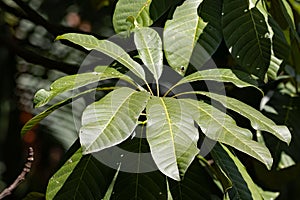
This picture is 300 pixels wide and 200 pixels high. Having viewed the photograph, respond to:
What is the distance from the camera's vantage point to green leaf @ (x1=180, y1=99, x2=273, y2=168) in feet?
3.09

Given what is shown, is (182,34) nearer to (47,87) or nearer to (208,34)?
(208,34)

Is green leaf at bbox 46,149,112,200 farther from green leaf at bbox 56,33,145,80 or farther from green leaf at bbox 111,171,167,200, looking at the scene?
green leaf at bbox 56,33,145,80

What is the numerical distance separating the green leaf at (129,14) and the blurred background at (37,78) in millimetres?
620

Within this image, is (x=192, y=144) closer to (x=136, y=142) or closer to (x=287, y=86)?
(x=136, y=142)

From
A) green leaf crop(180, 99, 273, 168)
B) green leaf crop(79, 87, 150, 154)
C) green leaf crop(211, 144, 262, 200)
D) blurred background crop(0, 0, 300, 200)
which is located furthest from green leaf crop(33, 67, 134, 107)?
blurred background crop(0, 0, 300, 200)

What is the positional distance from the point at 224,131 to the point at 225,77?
0.18 metres

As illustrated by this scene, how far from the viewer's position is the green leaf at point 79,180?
1.05m

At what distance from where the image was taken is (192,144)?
0.92 meters

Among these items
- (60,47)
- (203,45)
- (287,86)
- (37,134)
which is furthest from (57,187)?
(37,134)

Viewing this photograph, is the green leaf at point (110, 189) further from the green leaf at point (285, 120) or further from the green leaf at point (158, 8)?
the green leaf at point (285, 120)

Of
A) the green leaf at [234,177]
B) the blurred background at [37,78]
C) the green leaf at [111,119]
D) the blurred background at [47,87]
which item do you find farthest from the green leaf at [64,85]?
the blurred background at [37,78]

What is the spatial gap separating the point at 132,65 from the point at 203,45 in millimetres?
152

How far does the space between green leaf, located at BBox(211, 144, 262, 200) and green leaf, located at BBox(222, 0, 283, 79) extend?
17 cm

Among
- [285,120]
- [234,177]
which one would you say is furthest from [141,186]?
[285,120]
